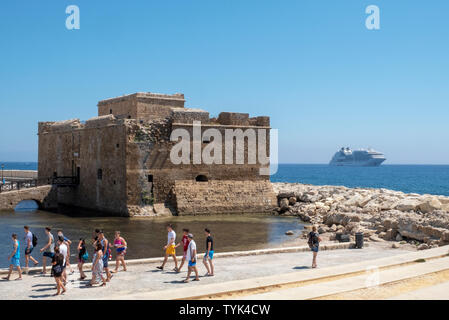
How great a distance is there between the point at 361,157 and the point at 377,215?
15816 cm

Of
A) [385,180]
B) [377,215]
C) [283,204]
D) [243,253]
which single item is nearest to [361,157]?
[385,180]

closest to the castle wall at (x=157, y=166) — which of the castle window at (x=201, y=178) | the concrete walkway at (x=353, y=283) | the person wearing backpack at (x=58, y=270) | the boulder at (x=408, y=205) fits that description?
the castle window at (x=201, y=178)

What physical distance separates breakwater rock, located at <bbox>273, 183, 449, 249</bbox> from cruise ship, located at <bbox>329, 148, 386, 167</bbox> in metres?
144

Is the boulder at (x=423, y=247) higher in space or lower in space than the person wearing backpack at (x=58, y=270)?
lower

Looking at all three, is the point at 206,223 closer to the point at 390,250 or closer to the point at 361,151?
the point at 390,250

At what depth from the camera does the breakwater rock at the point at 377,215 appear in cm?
1694

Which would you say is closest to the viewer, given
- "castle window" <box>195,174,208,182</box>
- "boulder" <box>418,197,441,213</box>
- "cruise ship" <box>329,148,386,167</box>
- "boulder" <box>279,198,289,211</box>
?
"boulder" <box>418,197,441,213</box>

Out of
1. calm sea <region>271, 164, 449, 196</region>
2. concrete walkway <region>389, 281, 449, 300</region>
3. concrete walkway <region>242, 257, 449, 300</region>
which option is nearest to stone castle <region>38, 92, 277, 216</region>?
concrete walkway <region>242, 257, 449, 300</region>

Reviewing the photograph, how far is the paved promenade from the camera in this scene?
8992mm

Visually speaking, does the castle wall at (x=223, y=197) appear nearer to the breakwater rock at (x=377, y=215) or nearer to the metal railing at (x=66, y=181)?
the breakwater rock at (x=377, y=215)

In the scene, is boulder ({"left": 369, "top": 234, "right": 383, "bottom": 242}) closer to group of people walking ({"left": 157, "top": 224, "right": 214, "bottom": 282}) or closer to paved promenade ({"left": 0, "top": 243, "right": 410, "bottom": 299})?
paved promenade ({"left": 0, "top": 243, "right": 410, "bottom": 299})

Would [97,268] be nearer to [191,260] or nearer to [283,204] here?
[191,260]

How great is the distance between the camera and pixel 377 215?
21172 mm

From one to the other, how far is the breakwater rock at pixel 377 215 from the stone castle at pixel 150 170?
8.06 feet
